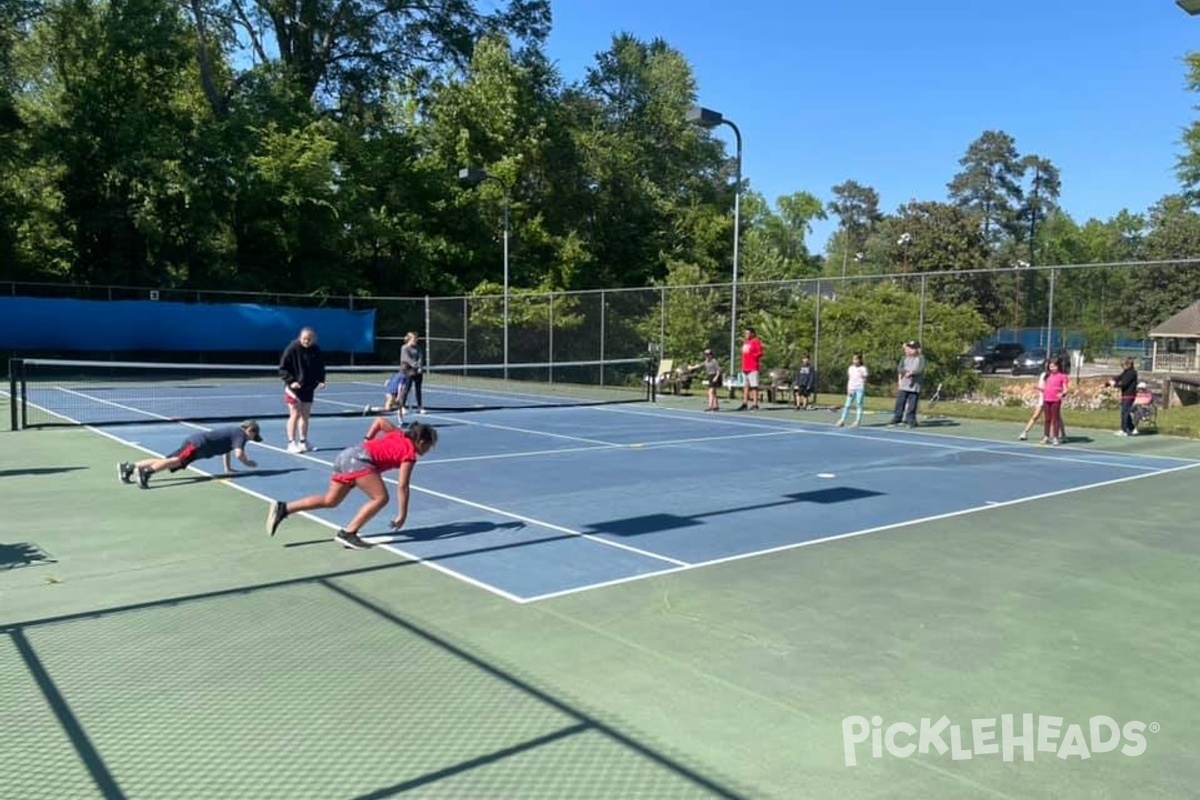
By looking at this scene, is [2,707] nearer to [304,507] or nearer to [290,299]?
[304,507]

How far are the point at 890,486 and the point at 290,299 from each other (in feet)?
103

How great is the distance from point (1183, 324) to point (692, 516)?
81.6 feet

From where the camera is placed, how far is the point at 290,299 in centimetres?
3725

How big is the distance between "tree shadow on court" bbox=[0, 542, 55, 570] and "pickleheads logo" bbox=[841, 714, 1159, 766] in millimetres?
6010

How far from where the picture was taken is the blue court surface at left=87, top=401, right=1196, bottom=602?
24.1 ft

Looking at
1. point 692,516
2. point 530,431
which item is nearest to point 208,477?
point 692,516

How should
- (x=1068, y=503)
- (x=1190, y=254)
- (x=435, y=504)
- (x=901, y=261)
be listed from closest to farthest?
(x=435, y=504) < (x=1068, y=503) < (x=1190, y=254) < (x=901, y=261)

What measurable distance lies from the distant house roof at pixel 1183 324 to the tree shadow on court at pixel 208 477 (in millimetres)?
25474

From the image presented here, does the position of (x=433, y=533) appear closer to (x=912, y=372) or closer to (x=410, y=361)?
(x=410, y=361)

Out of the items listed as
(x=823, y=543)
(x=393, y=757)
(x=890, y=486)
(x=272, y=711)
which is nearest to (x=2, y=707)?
(x=272, y=711)

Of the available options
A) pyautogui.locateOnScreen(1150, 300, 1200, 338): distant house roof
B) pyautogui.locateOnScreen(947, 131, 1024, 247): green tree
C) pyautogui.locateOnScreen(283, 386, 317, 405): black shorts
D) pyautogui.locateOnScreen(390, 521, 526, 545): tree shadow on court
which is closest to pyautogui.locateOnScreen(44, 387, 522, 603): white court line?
pyautogui.locateOnScreen(390, 521, 526, 545): tree shadow on court

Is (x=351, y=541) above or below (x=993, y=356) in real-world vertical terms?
below

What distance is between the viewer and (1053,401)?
15.5 meters

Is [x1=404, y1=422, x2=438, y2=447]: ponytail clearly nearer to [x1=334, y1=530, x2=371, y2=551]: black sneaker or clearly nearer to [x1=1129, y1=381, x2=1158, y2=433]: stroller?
[x1=334, y1=530, x2=371, y2=551]: black sneaker
